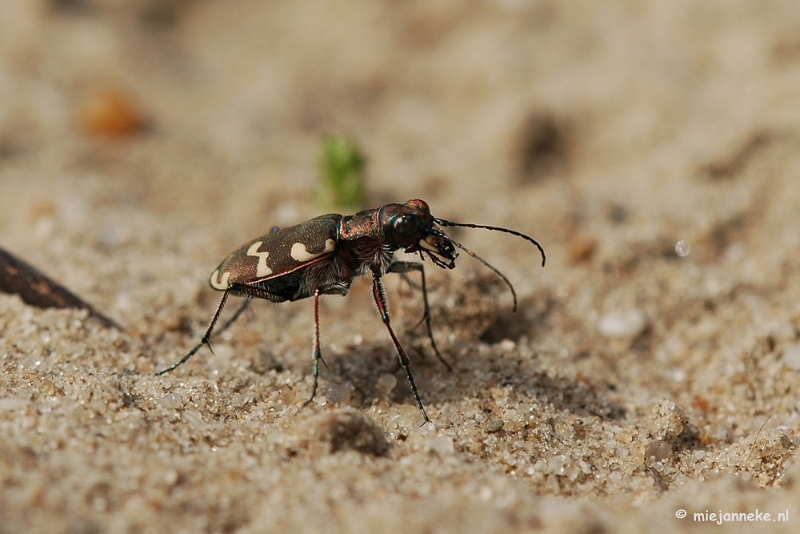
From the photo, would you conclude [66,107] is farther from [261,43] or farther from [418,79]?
[418,79]

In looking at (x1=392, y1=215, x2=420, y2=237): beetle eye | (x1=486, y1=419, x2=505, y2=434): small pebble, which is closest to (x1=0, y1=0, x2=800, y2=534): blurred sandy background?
(x1=486, y1=419, x2=505, y2=434): small pebble

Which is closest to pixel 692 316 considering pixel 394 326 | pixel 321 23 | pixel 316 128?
Answer: pixel 394 326

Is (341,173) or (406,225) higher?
(341,173)

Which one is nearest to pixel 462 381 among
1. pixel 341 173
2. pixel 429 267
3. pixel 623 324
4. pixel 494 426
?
pixel 494 426

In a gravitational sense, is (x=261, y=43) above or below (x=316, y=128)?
above

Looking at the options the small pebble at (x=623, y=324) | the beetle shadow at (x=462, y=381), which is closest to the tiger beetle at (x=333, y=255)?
the beetle shadow at (x=462, y=381)

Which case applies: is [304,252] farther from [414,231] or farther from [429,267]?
[429,267]

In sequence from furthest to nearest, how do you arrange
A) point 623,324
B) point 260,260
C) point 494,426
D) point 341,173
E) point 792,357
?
1. point 341,173
2. point 623,324
3. point 792,357
4. point 260,260
5. point 494,426

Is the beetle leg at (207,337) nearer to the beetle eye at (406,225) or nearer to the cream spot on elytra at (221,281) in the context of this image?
the cream spot on elytra at (221,281)
